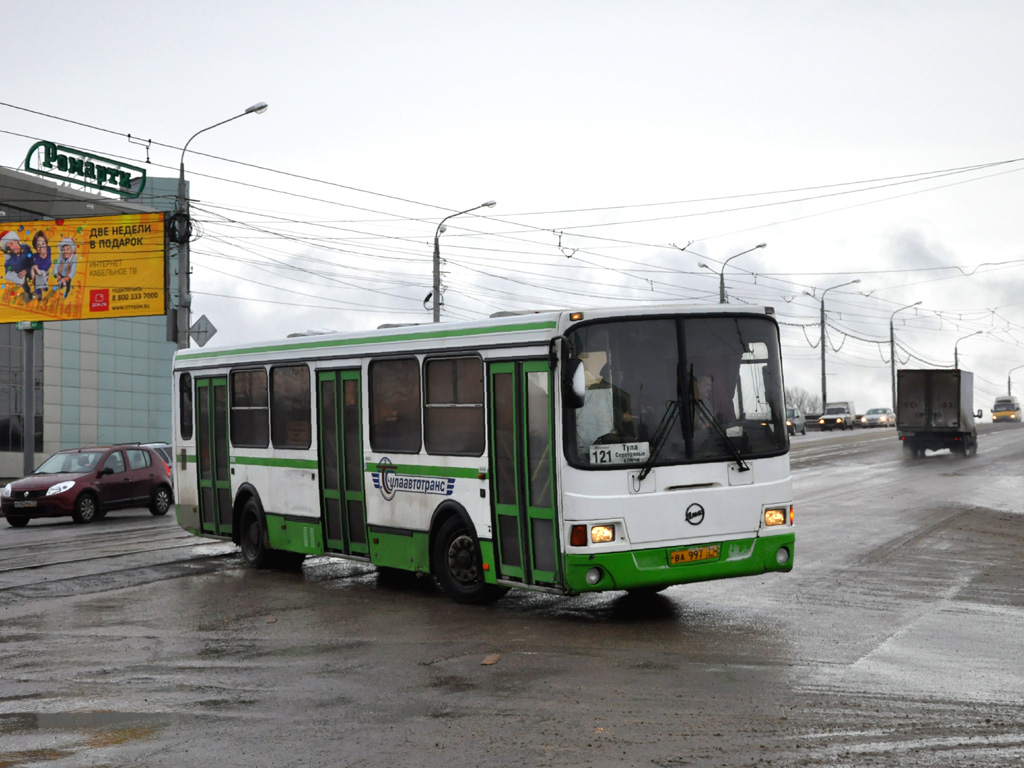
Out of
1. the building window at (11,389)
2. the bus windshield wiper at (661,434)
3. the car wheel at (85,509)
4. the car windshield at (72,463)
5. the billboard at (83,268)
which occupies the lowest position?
the car wheel at (85,509)

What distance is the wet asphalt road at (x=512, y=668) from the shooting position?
668 cm

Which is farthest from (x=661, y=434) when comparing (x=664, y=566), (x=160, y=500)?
(x=160, y=500)

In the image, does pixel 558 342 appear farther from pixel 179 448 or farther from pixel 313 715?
pixel 179 448

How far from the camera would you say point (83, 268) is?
122 ft

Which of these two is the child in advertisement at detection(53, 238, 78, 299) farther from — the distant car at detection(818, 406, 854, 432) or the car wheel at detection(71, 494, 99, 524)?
the distant car at detection(818, 406, 854, 432)

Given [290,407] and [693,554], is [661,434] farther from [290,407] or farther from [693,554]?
[290,407]

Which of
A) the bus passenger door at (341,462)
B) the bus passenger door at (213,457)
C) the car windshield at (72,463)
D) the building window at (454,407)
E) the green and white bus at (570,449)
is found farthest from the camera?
the car windshield at (72,463)

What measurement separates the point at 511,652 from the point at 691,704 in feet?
7.11

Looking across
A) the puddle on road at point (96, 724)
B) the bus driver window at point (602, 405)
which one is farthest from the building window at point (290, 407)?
the puddle on road at point (96, 724)

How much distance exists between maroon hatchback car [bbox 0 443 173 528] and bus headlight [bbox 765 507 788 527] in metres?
16.2

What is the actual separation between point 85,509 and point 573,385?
16516mm

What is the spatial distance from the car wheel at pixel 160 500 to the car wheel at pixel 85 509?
1.31 meters

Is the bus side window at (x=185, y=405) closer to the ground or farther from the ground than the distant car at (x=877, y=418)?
Result: farther from the ground

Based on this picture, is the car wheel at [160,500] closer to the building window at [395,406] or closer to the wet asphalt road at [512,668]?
the wet asphalt road at [512,668]
